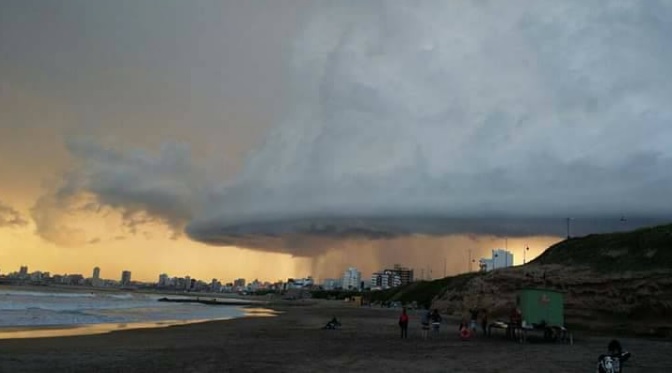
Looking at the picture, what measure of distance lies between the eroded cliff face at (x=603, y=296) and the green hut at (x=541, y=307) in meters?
12.2

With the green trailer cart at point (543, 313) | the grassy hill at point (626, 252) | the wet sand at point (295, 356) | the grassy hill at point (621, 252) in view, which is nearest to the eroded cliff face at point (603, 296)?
the grassy hill at point (621, 252)

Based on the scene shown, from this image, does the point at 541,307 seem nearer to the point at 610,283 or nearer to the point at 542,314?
the point at 542,314

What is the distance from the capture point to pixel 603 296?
48.4m

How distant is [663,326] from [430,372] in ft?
108

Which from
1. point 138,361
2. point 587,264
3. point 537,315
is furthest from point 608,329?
point 138,361

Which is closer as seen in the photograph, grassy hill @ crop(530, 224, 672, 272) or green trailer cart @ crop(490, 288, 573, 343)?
green trailer cart @ crop(490, 288, 573, 343)

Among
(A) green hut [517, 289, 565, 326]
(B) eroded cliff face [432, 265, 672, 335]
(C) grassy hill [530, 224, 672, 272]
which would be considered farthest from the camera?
(C) grassy hill [530, 224, 672, 272]

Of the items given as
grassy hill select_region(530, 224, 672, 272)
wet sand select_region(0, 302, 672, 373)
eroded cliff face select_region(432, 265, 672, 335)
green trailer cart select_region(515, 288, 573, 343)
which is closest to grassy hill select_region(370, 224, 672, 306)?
grassy hill select_region(530, 224, 672, 272)

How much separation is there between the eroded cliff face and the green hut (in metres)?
12.2

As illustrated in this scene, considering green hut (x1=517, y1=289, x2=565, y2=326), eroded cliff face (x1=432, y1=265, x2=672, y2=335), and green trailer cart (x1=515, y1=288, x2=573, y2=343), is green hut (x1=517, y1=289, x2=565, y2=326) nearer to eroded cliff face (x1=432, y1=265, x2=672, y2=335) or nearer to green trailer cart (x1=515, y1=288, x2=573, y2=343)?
green trailer cart (x1=515, y1=288, x2=573, y2=343)

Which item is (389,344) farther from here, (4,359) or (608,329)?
→ (608,329)

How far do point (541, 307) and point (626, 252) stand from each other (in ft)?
75.7

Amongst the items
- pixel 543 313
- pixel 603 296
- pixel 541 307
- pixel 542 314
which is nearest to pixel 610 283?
pixel 603 296

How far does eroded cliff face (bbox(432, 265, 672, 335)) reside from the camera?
44.0 metres
